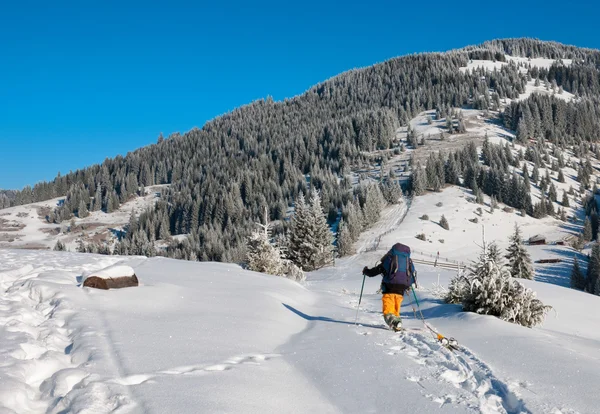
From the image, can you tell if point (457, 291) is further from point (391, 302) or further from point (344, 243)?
point (344, 243)

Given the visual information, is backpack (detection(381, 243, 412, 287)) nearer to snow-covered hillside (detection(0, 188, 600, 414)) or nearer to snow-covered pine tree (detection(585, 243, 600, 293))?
snow-covered hillside (detection(0, 188, 600, 414))

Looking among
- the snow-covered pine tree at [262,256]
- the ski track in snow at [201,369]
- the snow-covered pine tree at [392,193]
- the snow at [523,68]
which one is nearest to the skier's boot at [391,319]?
the ski track in snow at [201,369]

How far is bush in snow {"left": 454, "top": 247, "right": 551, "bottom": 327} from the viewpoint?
9625mm

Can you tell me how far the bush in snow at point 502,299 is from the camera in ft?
31.6

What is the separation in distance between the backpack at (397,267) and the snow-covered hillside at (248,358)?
986 millimetres

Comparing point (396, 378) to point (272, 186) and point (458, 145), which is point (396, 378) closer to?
point (272, 186)

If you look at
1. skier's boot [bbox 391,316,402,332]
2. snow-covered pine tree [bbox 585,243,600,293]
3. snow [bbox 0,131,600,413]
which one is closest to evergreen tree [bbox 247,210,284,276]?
snow [bbox 0,131,600,413]

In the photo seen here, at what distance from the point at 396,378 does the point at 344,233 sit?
5150cm

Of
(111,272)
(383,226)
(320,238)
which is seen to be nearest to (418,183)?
(383,226)

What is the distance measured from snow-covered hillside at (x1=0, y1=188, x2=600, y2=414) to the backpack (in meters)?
0.99

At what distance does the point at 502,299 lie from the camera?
962cm

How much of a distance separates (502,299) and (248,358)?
703 cm

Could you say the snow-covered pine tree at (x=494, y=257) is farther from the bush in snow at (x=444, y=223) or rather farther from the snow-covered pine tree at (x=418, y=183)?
the snow-covered pine tree at (x=418, y=183)

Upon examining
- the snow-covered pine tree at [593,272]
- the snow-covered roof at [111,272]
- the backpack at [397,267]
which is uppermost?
the backpack at [397,267]
